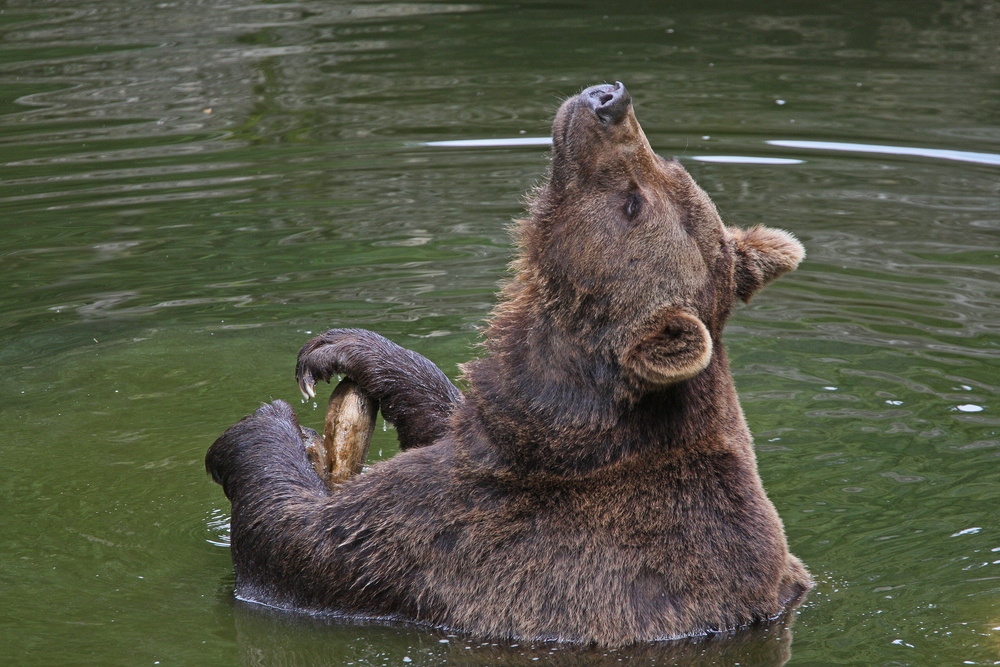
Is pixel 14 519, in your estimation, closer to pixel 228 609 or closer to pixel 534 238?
pixel 228 609

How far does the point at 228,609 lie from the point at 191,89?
1147 cm

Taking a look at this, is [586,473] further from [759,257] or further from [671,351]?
[759,257]

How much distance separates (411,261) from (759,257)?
5648 millimetres

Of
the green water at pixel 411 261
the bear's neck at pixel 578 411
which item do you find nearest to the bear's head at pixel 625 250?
the bear's neck at pixel 578 411

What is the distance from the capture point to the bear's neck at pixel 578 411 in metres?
6.39

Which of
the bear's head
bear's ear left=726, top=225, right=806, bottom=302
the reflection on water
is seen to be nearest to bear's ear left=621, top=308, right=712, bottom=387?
the bear's head

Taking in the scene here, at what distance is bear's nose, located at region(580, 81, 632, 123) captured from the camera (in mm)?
6598

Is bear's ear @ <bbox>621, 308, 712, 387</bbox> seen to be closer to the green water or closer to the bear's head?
the bear's head

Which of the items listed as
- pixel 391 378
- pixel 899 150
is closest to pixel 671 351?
pixel 391 378

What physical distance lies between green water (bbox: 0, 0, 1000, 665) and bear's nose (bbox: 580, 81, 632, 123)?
260cm

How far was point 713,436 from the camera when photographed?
6.57 meters

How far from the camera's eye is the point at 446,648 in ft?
21.0

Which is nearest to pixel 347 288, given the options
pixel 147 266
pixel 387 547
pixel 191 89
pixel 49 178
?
pixel 147 266

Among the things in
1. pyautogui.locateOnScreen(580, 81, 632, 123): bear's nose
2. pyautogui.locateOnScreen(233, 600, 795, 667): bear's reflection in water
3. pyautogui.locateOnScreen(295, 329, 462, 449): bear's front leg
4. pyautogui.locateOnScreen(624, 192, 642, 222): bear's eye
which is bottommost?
pyautogui.locateOnScreen(233, 600, 795, 667): bear's reflection in water
